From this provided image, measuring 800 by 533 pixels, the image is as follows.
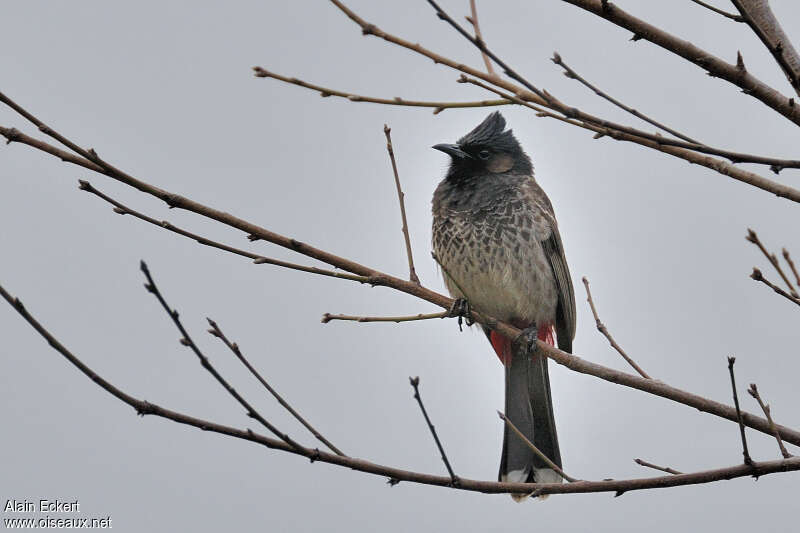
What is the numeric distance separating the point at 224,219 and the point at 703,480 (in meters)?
1.73

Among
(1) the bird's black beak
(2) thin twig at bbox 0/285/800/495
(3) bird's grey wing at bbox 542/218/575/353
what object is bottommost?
(2) thin twig at bbox 0/285/800/495

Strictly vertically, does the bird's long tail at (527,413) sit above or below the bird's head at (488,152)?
below

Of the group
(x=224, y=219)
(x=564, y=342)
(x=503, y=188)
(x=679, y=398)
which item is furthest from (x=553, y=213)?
(x=224, y=219)

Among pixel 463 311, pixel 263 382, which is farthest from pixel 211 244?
pixel 463 311

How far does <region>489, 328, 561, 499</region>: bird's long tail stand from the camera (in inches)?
218

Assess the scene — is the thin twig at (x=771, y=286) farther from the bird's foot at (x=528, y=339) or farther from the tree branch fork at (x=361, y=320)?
the bird's foot at (x=528, y=339)

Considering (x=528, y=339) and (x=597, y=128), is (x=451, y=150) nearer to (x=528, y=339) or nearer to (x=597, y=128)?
(x=528, y=339)

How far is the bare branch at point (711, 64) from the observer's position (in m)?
2.33

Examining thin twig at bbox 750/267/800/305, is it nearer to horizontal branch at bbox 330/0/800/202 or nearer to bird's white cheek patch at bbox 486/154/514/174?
horizontal branch at bbox 330/0/800/202

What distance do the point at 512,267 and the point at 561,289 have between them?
0.48 m

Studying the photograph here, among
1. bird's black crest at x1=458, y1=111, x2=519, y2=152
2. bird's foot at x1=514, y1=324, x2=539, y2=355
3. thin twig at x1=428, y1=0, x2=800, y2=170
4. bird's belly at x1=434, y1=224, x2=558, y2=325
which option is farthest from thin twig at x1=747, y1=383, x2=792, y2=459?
bird's black crest at x1=458, y1=111, x2=519, y2=152

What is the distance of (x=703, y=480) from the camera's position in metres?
2.78

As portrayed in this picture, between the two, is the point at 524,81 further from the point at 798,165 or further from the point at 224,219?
the point at 224,219

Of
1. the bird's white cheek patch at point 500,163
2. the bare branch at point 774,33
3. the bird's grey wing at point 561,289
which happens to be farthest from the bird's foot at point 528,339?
the bare branch at point 774,33
